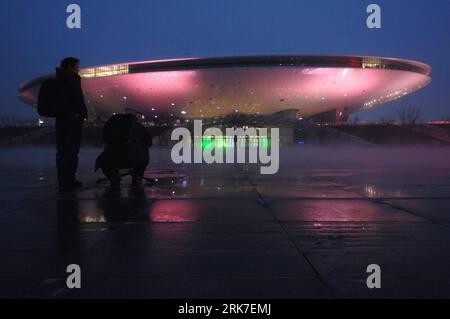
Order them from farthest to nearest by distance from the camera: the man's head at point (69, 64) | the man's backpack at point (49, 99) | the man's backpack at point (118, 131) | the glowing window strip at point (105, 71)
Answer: the glowing window strip at point (105, 71) → the man's backpack at point (118, 131) → the man's head at point (69, 64) → the man's backpack at point (49, 99)

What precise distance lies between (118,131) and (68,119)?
937mm

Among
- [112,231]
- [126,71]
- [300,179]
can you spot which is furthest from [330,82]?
[112,231]

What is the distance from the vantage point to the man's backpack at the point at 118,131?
8906mm

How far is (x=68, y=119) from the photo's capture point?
8.22m

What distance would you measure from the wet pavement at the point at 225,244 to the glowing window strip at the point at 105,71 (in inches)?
2931

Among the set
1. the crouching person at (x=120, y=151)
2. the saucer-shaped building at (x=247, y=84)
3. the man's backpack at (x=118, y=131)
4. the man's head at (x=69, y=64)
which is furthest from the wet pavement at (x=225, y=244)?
the saucer-shaped building at (x=247, y=84)

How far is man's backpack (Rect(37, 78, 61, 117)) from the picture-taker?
8.16 m

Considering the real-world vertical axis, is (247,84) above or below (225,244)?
above

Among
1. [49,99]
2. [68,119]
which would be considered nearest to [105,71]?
[49,99]

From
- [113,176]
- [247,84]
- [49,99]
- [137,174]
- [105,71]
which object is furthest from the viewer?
[105,71]

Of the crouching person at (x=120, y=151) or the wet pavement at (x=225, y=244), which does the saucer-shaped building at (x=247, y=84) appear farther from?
the wet pavement at (x=225, y=244)

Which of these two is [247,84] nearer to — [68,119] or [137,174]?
[137,174]

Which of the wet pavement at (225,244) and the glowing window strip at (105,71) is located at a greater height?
the glowing window strip at (105,71)

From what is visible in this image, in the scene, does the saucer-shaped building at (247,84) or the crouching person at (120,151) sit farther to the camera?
the saucer-shaped building at (247,84)
